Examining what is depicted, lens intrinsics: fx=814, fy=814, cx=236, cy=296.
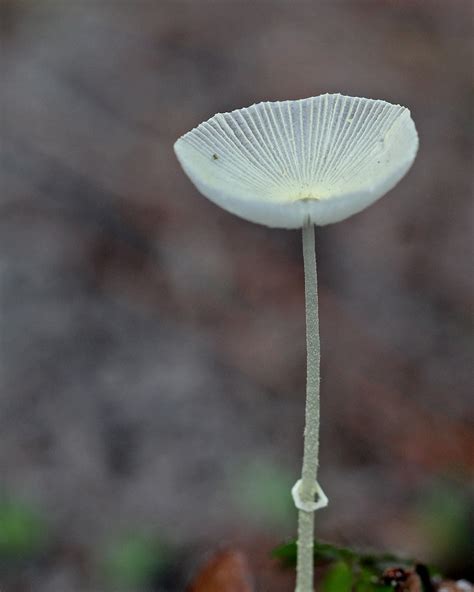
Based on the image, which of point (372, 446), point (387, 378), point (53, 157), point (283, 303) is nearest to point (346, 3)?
point (53, 157)

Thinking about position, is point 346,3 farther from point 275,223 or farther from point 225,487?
point 275,223

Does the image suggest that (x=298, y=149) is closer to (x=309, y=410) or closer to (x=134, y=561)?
(x=309, y=410)

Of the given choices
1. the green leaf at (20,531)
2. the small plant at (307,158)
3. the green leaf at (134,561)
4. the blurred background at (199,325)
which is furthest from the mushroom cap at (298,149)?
the green leaf at (20,531)

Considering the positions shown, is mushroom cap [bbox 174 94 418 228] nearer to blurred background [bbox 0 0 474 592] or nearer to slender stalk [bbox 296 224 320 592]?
slender stalk [bbox 296 224 320 592]

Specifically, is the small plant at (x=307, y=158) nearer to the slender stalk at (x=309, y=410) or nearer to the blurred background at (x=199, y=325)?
the slender stalk at (x=309, y=410)

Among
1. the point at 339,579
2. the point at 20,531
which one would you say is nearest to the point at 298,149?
the point at 339,579

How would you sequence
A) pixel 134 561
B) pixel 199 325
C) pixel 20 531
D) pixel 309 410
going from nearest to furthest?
pixel 309 410 → pixel 134 561 → pixel 20 531 → pixel 199 325
